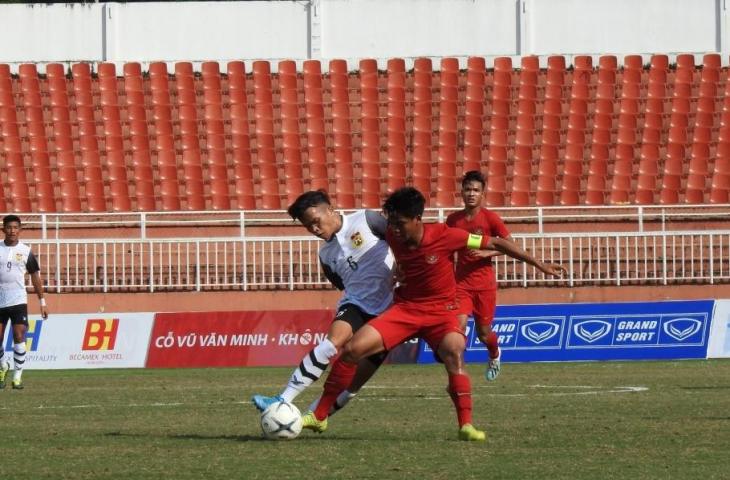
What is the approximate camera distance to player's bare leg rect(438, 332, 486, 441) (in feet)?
35.4

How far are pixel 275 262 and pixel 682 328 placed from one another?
7.99 m

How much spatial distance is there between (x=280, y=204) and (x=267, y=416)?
20104 millimetres

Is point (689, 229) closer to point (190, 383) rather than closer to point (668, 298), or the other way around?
point (668, 298)

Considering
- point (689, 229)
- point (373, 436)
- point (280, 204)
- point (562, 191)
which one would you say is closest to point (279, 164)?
point (280, 204)

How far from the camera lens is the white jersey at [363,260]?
11328mm

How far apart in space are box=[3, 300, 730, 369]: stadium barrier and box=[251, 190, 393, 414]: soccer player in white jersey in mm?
12353

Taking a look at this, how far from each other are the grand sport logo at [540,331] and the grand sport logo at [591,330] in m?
0.34

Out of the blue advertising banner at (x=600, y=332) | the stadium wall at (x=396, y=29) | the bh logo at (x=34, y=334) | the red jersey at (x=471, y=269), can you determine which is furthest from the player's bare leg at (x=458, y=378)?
the stadium wall at (x=396, y=29)

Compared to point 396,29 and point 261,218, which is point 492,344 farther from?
point 396,29

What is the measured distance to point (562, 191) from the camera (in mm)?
30672

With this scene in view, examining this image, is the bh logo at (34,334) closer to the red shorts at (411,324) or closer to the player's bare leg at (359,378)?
the player's bare leg at (359,378)

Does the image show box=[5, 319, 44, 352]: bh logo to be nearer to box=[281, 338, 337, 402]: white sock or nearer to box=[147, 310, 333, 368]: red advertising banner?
box=[147, 310, 333, 368]: red advertising banner

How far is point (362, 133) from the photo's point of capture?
3192cm

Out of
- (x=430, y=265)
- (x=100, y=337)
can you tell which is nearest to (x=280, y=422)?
(x=430, y=265)
